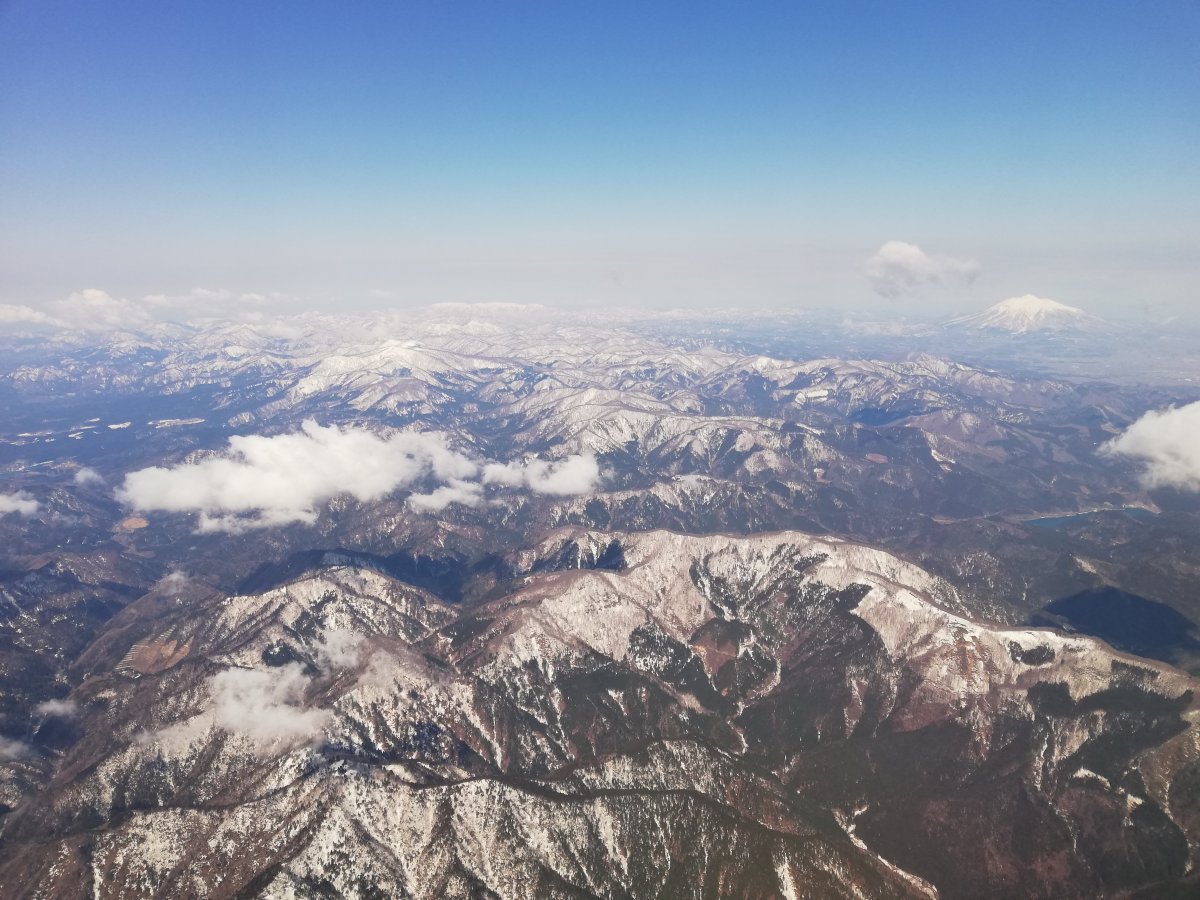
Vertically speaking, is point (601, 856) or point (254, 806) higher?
point (254, 806)

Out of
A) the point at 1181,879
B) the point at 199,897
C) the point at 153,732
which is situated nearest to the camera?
the point at 199,897

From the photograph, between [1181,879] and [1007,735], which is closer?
[1181,879]

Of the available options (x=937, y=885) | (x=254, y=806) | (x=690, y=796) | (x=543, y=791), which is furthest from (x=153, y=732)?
(x=937, y=885)

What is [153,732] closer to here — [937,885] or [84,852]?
[84,852]

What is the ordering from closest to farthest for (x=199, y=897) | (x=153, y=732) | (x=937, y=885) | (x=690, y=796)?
1. (x=199, y=897)
2. (x=937, y=885)
3. (x=690, y=796)
4. (x=153, y=732)

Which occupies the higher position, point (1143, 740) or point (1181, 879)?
point (1143, 740)

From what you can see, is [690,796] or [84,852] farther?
[690,796]

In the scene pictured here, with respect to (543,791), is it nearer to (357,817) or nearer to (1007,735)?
(357,817)

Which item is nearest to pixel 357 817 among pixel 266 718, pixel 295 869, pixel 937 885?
pixel 295 869

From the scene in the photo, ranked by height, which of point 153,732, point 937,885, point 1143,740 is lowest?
point 937,885
